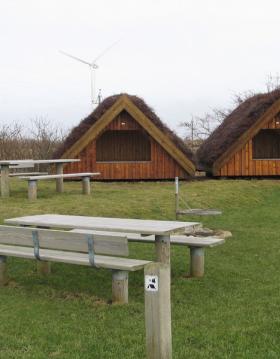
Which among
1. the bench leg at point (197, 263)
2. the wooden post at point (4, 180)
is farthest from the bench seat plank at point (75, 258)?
the wooden post at point (4, 180)

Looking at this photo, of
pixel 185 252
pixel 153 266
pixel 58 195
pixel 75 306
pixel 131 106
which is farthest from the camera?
pixel 131 106

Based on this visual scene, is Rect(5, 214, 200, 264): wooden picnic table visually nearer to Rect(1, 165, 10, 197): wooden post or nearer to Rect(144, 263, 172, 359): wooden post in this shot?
Rect(144, 263, 172, 359): wooden post

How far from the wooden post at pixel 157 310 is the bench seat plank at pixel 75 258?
6.24 ft

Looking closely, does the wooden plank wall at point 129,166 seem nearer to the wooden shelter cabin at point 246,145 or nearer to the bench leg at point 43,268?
the wooden shelter cabin at point 246,145

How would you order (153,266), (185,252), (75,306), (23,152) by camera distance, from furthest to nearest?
(23,152), (185,252), (75,306), (153,266)

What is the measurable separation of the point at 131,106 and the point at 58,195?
4.91 m

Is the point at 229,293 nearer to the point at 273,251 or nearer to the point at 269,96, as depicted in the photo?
the point at 273,251

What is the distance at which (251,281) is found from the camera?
6664mm

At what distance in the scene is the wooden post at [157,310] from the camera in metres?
3.54

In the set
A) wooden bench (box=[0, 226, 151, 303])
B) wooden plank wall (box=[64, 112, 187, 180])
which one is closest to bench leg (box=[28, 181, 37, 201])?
wooden plank wall (box=[64, 112, 187, 180])

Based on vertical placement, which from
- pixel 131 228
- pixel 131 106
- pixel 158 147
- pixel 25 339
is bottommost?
pixel 25 339

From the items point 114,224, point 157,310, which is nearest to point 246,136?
point 114,224

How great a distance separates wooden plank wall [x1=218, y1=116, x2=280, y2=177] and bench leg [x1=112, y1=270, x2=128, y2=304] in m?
13.8

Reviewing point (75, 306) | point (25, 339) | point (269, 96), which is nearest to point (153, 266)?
point (25, 339)
